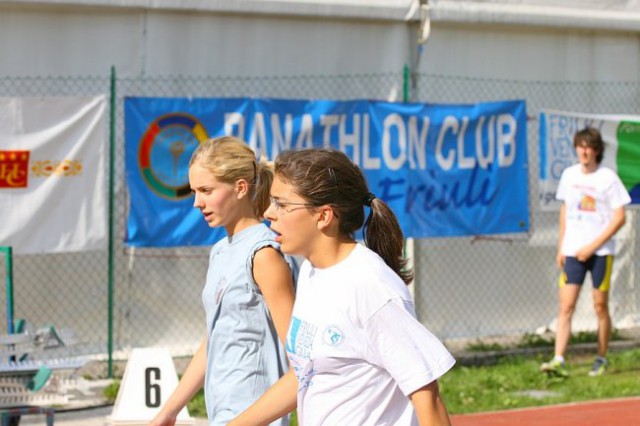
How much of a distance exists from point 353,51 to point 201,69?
148cm

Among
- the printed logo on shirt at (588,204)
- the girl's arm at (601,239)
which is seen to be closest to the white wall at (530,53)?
the printed logo on shirt at (588,204)

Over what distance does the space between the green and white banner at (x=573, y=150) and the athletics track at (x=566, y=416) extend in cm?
252

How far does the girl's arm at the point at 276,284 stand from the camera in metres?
4.02

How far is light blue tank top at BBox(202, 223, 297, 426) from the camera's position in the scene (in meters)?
4.18

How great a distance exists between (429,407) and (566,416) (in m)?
5.75

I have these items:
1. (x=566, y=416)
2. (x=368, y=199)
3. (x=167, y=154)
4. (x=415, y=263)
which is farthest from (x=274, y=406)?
(x=415, y=263)

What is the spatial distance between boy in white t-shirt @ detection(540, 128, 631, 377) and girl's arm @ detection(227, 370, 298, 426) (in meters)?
6.42

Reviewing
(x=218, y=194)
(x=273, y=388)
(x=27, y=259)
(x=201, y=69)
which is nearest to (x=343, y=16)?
(x=201, y=69)

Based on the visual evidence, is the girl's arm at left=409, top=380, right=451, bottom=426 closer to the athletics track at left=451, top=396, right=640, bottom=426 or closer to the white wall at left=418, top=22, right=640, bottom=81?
the athletics track at left=451, top=396, right=640, bottom=426

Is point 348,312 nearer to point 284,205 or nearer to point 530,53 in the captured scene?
point 284,205

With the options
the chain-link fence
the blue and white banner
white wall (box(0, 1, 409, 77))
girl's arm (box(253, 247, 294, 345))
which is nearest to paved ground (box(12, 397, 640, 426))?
the chain-link fence

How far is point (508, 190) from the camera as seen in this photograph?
10.7 m

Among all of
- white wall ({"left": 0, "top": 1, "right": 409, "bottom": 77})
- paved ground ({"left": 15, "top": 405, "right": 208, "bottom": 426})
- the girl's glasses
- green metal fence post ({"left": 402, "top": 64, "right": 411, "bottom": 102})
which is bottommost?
paved ground ({"left": 15, "top": 405, "right": 208, "bottom": 426})

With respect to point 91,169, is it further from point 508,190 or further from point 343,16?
point 508,190
